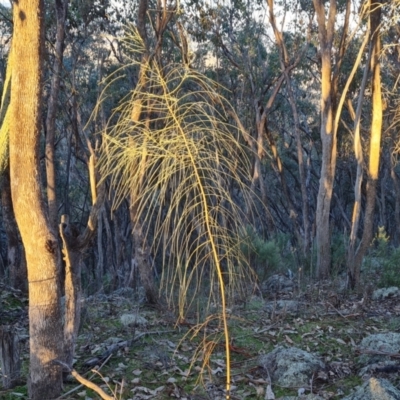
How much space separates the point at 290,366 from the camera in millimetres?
5492

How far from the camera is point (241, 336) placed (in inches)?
275

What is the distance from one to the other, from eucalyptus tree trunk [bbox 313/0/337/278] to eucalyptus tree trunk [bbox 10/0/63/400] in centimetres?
808

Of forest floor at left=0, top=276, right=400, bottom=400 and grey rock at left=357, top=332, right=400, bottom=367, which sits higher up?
grey rock at left=357, top=332, right=400, bottom=367

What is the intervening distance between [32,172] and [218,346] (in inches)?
123

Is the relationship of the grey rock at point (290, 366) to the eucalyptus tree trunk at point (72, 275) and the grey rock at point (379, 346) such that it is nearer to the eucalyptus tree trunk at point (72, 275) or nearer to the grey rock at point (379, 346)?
the grey rock at point (379, 346)

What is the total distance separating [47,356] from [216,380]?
1770mm

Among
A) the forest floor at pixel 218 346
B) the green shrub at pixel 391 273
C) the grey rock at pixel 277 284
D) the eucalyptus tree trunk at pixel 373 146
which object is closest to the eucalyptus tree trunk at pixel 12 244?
the forest floor at pixel 218 346

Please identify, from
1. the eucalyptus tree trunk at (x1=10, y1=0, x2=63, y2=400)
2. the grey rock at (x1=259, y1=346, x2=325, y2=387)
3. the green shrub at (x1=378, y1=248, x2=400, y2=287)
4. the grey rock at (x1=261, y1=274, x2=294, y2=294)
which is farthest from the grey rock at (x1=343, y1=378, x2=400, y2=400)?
the grey rock at (x1=261, y1=274, x2=294, y2=294)

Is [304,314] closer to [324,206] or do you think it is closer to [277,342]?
[277,342]

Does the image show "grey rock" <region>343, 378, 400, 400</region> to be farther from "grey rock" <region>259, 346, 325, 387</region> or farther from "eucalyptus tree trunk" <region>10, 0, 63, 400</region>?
"eucalyptus tree trunk" <region>10, 0, 63, 400</region>

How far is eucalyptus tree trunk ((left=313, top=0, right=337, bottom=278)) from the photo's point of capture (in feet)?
38.2

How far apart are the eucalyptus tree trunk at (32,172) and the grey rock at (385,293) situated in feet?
21.8

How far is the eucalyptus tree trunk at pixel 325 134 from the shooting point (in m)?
11.6

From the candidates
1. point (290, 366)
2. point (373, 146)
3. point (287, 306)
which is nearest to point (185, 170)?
point (290, 366)
